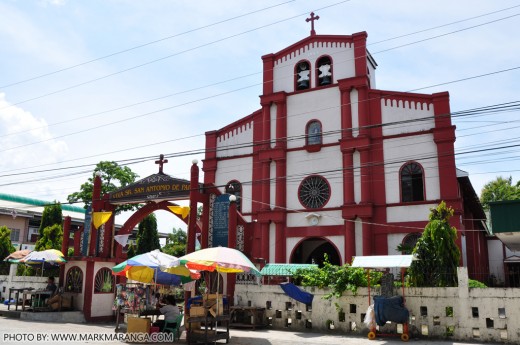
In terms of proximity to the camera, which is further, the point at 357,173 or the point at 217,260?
the point at 357,173

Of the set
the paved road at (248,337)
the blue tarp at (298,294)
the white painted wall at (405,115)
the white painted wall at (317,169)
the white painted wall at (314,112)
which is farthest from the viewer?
the white painted wall at (314,112)

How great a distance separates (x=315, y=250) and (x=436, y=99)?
1035 cm

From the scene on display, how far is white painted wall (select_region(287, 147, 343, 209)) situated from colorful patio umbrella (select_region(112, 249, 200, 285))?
10868 millimetres

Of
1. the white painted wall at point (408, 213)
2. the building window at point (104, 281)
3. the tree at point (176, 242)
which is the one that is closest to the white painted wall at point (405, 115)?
the white painted wall at point (408, 213)

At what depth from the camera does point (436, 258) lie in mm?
14781

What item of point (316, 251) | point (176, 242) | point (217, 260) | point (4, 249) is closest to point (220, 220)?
point (217, 260)

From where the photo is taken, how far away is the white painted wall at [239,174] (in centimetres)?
2536

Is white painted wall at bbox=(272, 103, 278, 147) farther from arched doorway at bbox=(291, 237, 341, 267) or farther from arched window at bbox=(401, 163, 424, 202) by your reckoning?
arched window at bbox=(401, 163, 424, 202)

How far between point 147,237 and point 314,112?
18.3 metres

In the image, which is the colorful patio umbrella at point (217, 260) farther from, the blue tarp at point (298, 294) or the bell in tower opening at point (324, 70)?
the bell in tower opening at point (324, 70)

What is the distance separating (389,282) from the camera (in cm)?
1302

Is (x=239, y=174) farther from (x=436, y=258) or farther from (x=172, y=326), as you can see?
(x=172, y=326)

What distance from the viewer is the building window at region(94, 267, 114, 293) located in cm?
1752

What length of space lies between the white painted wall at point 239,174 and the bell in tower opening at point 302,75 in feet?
16.0
